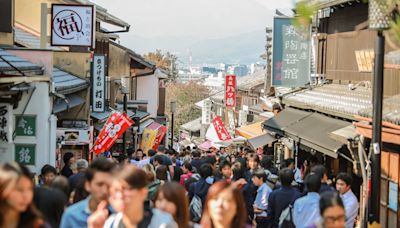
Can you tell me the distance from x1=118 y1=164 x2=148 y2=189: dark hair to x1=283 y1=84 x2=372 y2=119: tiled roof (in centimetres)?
1079

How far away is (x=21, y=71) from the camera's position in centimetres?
1547

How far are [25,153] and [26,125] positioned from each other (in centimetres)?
60

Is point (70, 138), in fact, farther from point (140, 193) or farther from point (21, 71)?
point (140, 193)

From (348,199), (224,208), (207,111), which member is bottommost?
(207,111)

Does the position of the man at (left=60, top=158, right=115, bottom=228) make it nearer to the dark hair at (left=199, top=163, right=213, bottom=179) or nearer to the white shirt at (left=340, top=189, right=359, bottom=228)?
the white shirt at (left=340, top=189, right=359, bottom=228)

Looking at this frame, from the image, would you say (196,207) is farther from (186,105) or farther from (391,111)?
(186,105)

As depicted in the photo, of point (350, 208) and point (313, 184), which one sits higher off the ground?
point (313, 184)

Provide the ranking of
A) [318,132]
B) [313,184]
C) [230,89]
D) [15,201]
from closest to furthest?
[15,201] < [313,184] < [318,132] < [230,89]

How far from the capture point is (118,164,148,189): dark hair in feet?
20.6

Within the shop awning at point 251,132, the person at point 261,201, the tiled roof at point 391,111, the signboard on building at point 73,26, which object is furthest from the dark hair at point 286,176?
the shop awning at point 251,132

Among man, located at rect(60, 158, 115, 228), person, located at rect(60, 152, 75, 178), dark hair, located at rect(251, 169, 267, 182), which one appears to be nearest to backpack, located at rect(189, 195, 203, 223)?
dark hair, located at rect(251, 169, 267, 182)

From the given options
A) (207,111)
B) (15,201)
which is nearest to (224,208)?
(15,201)

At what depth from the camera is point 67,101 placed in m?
19.1

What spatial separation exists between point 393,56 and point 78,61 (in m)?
11.1
